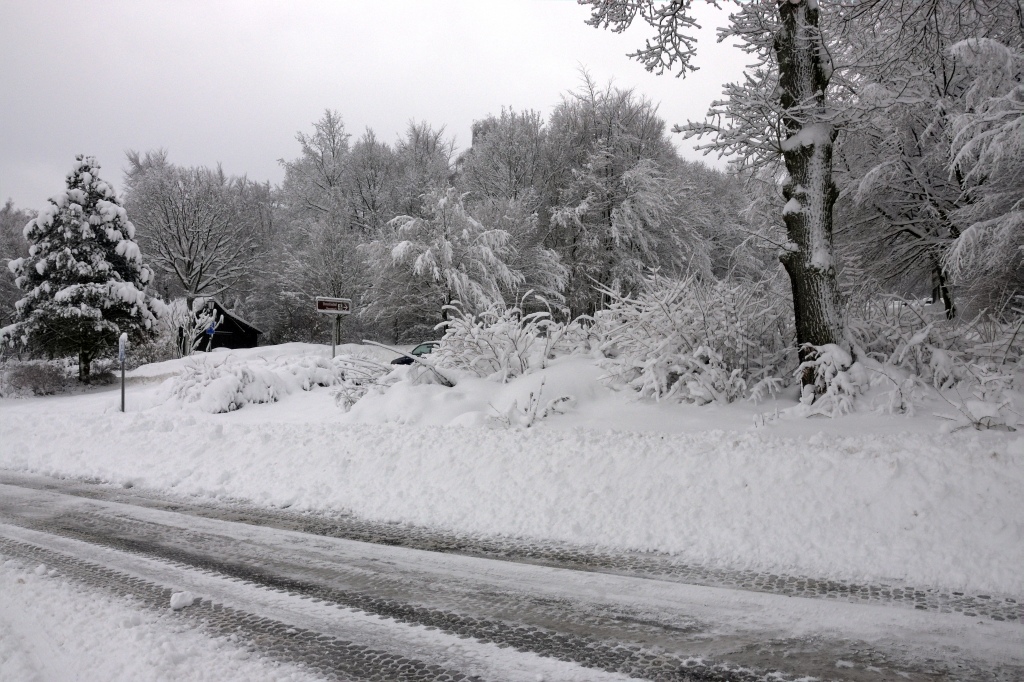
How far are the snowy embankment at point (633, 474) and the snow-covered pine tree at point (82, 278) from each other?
45.9 feet

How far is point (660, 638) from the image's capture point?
3229mm

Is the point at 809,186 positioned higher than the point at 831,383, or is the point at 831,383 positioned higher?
the point at 809,186

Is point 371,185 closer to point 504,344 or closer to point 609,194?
point 609,194

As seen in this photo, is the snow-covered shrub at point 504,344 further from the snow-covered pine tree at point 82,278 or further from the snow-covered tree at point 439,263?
the snow-covered pine tree at point 82,278

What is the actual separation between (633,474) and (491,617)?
262 cm

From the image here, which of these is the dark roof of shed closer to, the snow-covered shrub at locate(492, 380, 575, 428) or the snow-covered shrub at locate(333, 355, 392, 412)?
the snow-covered shrub at locate(333, 355, 392, 412)

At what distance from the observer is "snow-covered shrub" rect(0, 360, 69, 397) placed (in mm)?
19562

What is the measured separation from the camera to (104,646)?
331cm

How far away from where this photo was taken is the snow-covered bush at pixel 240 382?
12.8 meters

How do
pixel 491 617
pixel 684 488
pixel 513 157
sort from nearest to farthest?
pixel 491 617
pixel 684 488
pixel 513 157

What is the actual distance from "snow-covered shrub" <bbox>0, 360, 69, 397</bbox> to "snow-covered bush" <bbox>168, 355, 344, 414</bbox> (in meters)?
8.11

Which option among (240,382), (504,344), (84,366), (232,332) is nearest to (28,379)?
(84,366)

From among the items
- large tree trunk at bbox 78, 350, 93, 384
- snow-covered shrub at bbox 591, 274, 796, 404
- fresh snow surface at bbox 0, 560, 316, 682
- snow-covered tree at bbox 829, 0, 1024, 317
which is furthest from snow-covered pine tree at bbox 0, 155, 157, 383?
snow-covered tree at bbox 829, 0, 1024, 317

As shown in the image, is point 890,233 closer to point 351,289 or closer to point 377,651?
point 377,651
